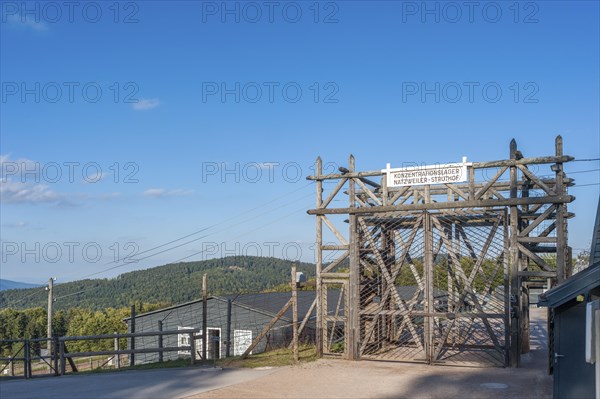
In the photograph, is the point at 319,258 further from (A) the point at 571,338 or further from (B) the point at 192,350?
(A) the point at 571,338

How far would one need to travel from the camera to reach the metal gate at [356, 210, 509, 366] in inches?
619

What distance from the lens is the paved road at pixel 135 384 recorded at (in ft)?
39.7

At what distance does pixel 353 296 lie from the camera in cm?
1686

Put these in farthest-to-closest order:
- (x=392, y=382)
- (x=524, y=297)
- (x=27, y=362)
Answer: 1. (x=524, y=297)
2. (x=27, y=362)
3. (x=392, y=382)

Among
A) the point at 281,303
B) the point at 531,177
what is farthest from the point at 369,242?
the point at 281,303

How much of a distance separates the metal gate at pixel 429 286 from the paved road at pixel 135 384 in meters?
3.91

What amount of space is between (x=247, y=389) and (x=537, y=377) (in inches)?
249

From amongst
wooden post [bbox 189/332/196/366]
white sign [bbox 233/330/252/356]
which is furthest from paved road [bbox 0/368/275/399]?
white sign [bbox 233/330/252/356]

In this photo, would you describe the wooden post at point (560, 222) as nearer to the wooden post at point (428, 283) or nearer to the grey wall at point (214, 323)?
the wooden post at point (428, 283)

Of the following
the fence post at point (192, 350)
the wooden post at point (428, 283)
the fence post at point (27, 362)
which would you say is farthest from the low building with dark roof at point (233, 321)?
the wooden post at point (428, 283)

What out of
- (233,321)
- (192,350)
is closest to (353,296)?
(192,350)

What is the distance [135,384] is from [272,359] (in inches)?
189

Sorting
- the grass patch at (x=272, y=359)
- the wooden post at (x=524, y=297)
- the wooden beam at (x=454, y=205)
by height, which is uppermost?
the wooden beam at (x=454, y=205)

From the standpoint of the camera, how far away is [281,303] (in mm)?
28766
